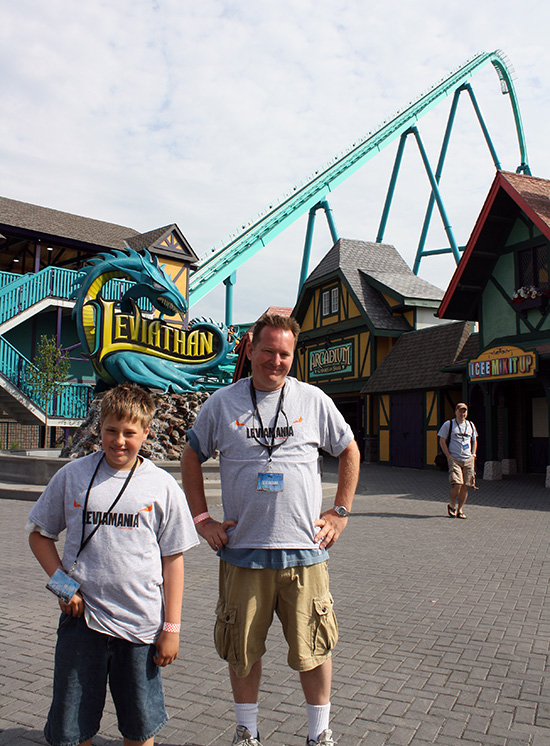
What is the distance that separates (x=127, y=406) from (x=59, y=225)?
25629 mm

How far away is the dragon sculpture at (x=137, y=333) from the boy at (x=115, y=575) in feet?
34.4

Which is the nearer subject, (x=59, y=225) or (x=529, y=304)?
(x=529, y=304)

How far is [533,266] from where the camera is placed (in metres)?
16.5

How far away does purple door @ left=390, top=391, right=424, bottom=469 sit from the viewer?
21125mm

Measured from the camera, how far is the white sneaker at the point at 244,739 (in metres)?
2.78

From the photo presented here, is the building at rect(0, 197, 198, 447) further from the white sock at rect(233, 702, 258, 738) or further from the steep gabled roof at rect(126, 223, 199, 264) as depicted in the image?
the white sock at rect(233, 702, 258, 738)

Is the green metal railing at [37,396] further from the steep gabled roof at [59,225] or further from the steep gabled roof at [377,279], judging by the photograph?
the steep gabled roof at [377,279]

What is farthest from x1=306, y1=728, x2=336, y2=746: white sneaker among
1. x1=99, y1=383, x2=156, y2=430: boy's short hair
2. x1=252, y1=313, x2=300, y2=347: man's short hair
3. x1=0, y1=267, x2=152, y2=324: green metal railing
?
x1=0, y1=267, x2=152, y2=324: green metal railing

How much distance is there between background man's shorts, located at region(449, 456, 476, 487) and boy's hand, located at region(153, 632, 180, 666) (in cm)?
849

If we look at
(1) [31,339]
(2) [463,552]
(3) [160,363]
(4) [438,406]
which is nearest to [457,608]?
(2) [463,552]

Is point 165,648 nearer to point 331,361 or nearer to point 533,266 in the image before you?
point 533,266

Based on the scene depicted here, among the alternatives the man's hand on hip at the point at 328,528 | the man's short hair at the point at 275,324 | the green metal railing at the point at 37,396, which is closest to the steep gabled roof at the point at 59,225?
the green metal railing at the point at 37,396

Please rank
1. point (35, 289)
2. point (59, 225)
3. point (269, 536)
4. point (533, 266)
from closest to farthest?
point (269, 536)
point (533, 266)
point (35, 289)
point (59, 225)

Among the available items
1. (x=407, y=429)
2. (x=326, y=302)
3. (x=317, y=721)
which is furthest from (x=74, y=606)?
(x=326, y=302)
